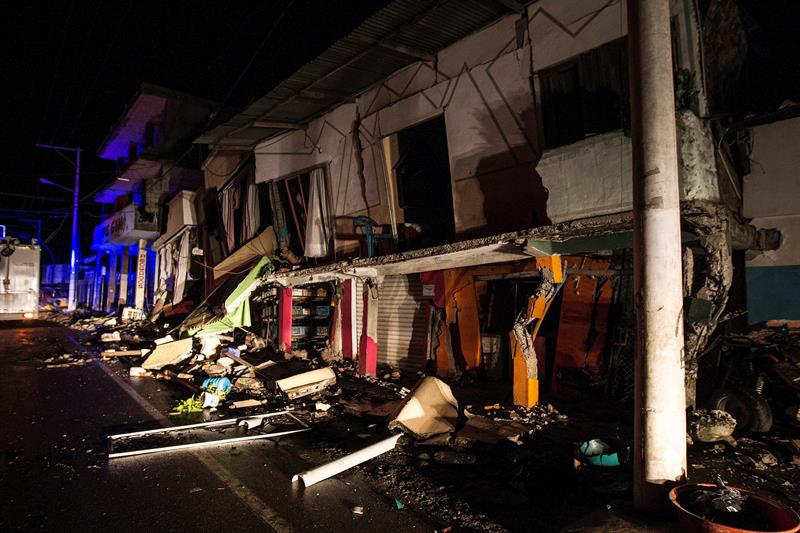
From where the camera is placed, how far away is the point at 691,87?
5.86m

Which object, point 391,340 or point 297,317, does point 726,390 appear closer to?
point 391,340

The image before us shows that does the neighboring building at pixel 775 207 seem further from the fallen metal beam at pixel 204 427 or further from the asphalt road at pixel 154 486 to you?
the fallen metal beam at pixel 204 427

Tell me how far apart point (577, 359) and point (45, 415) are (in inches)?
386

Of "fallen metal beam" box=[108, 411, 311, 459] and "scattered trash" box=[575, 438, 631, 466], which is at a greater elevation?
"scattered trash" box=[575, 438, 631, 466]

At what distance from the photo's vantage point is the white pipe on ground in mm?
4715

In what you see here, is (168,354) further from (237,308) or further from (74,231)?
(74,231)

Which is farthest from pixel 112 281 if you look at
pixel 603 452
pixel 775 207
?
pixel 775 207

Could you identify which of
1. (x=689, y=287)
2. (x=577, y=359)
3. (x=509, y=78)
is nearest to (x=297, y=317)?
(x=577, y=359)

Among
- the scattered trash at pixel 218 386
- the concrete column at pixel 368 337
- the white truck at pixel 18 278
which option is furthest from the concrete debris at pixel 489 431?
the white truck at pixel 18 278

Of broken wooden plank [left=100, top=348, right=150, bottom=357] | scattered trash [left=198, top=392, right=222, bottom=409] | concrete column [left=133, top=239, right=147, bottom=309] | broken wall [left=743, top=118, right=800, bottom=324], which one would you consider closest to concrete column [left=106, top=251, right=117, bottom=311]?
concrete column [left=133, top=239, right=147, bottom=309]

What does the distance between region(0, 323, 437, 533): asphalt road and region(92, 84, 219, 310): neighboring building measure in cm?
1589

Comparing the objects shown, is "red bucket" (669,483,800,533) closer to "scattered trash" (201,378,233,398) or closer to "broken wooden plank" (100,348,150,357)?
"scattered trash" (201,378,233,398)

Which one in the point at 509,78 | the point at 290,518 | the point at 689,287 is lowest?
the point at 290,518

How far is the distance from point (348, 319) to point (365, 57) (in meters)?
6.77
